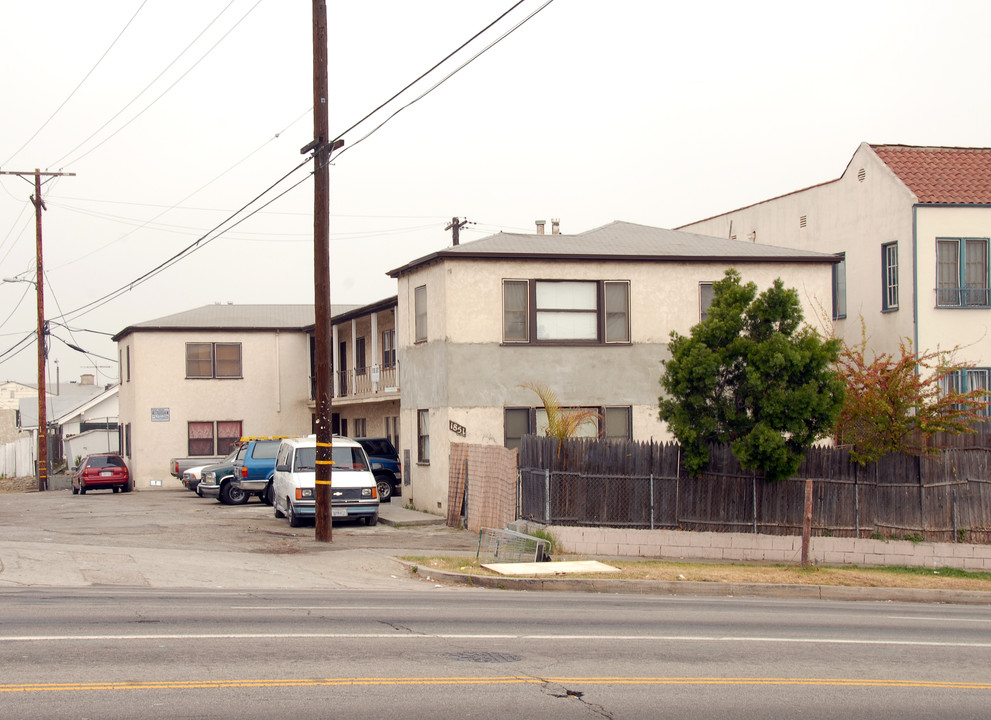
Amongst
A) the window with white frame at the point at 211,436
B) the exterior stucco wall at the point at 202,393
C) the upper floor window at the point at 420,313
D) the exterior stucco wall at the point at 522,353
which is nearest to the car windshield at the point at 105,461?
the exterior stucco wall at the point at 202,393

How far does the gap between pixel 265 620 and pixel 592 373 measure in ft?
49.7

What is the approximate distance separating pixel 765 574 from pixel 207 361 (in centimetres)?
2897

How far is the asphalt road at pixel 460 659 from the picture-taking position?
7934 mm

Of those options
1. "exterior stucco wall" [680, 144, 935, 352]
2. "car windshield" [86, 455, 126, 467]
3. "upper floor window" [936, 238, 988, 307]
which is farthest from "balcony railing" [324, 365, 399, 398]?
"upper floor window" [936, 238, 988, 307]

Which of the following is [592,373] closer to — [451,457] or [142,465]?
[451,457]

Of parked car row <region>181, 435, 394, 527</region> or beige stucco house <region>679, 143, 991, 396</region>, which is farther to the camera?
beige stucco house <region>679, 143, 991, 396</region>

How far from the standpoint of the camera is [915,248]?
1051 inches

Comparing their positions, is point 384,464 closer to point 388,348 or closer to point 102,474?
point 388,348

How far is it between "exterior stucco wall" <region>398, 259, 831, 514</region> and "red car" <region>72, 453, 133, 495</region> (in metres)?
17.5

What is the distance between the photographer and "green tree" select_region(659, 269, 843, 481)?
19094 millimetres

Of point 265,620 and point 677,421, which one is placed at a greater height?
point 677,421

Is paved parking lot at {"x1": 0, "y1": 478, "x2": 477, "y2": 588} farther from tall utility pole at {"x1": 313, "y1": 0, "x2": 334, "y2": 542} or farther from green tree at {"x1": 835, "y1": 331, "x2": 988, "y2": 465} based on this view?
green tree at {"x1": 835, "y1": 331, "x2": 988, "y2": 465}

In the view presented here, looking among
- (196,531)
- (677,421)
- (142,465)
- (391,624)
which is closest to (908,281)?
(677,421)

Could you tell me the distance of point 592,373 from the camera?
25781 millimetres
